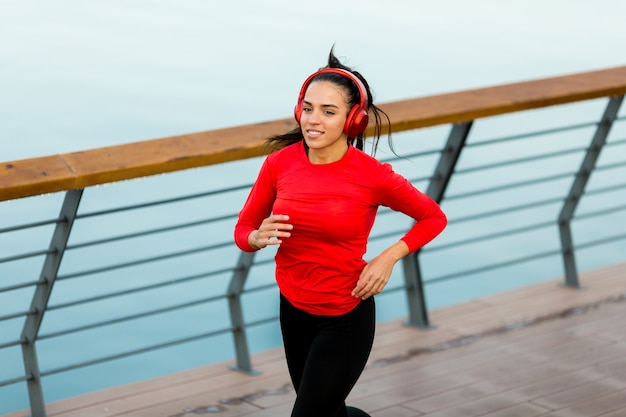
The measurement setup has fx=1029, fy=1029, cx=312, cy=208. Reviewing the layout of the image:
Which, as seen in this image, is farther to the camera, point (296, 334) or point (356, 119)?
point (296, 334)

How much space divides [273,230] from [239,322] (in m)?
1.67

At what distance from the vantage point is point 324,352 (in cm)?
261

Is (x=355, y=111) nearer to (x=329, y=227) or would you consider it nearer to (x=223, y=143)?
(x=329, y=227)

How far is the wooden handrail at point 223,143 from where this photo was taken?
10.1ft

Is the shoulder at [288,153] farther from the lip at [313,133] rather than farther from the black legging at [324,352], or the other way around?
the black legging at [324,352]

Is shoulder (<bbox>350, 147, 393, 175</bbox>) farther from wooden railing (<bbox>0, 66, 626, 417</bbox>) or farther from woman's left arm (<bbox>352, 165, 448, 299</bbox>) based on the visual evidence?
wooden railing (<bbox>0, 66, 626, 417</bbox>)

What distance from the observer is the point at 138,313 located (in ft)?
12.7

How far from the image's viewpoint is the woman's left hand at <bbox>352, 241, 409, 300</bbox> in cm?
260

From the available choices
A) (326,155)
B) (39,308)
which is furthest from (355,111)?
(39,308)

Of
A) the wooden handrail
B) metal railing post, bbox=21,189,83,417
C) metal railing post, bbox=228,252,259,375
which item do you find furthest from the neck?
metal railing post, bbox=228,252,259,375

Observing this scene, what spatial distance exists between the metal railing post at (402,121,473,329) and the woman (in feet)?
5.37

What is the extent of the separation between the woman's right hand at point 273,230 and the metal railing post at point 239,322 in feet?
5.07

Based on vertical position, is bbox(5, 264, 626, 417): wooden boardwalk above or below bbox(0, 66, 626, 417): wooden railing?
below

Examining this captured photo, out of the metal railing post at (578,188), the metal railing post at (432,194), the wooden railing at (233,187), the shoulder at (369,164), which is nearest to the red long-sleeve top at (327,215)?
the shoulder at (369,164)
